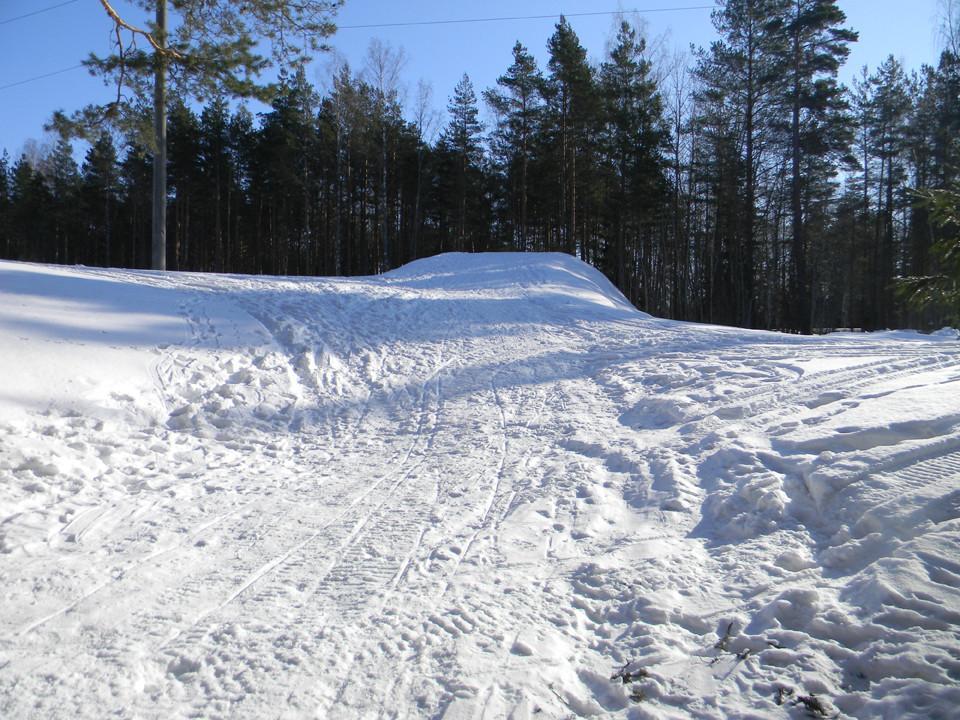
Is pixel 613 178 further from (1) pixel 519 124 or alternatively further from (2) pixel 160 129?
(2) pixel 160 129

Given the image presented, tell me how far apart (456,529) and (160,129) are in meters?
12.3

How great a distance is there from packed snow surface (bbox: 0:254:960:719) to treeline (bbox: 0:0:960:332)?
18.3 meters

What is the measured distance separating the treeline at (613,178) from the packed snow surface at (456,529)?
18.3 meters

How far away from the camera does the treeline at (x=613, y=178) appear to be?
930 inches

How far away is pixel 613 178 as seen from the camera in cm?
2786

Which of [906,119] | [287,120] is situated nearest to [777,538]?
[287,120]

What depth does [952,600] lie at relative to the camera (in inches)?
94.7

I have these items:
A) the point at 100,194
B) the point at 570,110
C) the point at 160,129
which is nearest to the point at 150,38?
the point at 160,129

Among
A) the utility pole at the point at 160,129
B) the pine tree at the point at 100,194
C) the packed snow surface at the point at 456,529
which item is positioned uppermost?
the pine tree at the point at 100,194

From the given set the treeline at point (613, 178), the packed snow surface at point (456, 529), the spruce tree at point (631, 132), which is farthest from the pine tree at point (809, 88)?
the packed snow surface at point (456, 529)

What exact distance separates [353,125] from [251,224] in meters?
12.4

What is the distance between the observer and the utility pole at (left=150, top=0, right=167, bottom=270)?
10.6 meters

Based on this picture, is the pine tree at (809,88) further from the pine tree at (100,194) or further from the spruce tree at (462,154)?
the pine tree at (100,194)

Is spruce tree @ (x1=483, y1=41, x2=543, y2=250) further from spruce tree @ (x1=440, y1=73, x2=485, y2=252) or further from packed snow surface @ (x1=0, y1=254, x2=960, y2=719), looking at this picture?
packed snow surface @ (x1=0, y1=254, x2=960, y2=719)
